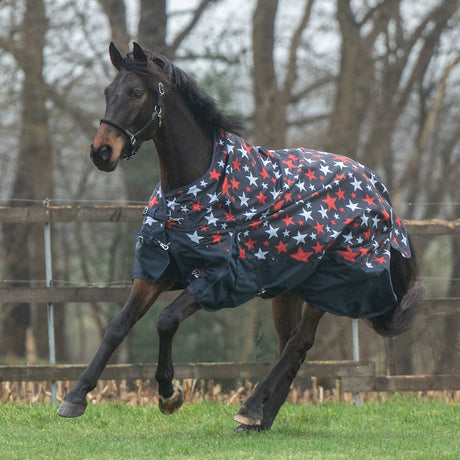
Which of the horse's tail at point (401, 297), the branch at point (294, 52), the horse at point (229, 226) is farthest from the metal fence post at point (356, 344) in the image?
the branch at point (294, 52)

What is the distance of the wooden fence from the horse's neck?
6.15 feet

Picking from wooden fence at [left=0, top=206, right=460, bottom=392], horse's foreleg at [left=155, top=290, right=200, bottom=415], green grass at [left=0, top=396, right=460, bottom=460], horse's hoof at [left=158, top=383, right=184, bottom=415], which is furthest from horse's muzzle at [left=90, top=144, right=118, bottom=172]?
wooden fence at [left=0, top=206, right=460, bottom=392]

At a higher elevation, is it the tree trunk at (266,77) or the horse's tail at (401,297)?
the tree trunk at (266,77)

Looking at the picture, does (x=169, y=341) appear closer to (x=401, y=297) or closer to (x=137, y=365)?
(x=401, y=297)

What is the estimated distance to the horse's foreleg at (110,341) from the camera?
14.1ft

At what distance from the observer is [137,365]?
6.71 m

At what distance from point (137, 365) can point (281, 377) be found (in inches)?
70.4

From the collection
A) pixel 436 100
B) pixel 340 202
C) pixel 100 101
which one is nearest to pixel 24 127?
pixel 100 101

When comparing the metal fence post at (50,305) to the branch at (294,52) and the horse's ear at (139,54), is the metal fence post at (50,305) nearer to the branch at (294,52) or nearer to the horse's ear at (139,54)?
the horse's ear at (139,54)

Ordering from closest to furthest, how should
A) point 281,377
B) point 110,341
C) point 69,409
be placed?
point 69,409 → point 110,341 → point 281,377

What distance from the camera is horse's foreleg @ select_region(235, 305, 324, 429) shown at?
5.16 metres

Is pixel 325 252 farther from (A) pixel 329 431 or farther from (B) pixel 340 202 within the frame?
(A) pixel 329 431

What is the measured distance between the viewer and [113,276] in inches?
514

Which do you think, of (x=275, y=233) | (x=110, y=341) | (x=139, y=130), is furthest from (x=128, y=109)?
(x=110, y=341)
